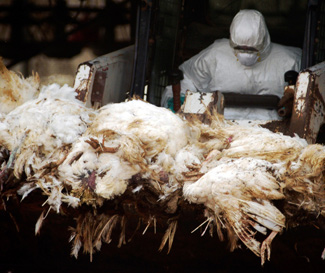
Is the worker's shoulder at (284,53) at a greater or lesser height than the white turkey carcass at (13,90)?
lesser

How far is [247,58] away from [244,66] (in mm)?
106

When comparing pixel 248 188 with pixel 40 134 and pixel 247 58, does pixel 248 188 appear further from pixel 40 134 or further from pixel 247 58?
pixel 247 58

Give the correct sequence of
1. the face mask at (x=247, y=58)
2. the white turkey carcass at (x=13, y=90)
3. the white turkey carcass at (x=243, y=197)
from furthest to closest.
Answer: the face mask at (x=247, y=58) < the white turkey carcass at (x=13, y=90) < the white turkey carcass at (x=243, y=197)

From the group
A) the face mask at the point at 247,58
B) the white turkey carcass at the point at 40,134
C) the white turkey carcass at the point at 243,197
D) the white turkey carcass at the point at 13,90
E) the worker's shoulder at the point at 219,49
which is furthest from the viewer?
the worker's shoulder at the point at 219,49

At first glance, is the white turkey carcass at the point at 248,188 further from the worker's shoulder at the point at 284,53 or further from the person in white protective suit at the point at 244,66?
the worker's shoulder at the point at 284,53

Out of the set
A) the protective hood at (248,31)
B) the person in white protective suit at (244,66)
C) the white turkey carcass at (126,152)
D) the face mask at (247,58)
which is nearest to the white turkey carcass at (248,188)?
the white turkey carcass at (126,152)

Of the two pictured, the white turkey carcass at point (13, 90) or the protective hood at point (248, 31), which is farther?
the protective hood at point (248, 31)

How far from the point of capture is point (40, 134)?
64.9 inches

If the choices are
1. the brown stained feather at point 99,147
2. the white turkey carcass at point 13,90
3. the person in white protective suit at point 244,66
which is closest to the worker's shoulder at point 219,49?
the person in white protective suit at point 244,66

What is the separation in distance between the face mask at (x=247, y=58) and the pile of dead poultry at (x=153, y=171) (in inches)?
91.5

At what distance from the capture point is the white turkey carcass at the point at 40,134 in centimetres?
155

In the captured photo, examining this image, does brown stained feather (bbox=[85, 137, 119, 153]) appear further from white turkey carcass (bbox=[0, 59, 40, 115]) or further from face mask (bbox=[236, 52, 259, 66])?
face mask (bbox=[236, 52, 259, 66])

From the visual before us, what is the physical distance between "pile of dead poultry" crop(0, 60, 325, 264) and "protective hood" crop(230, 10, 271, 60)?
220 centimetres

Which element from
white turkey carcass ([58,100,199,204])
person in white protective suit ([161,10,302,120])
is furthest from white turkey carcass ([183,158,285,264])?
person in white protective suit ([161,10,302,120])
